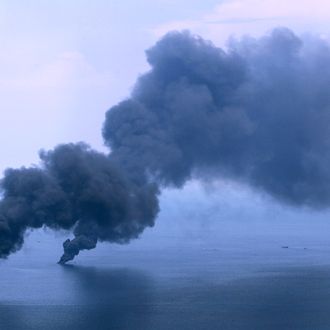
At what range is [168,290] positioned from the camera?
235 feet

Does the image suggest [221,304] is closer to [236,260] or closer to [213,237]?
[236,260]

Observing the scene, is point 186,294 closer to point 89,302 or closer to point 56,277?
point 89,302

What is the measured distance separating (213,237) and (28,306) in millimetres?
111416

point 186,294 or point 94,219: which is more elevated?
point 94,219

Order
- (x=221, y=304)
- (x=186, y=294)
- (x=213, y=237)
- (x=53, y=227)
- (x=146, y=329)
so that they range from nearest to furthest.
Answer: (x=146, y=329), (x=53, y=227), (x=221, y=304), (x=186, y=294), (x=213, y=237)

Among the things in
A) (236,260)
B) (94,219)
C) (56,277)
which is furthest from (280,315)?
(236,260)

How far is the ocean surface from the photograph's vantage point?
55.2 m

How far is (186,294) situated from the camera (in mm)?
68562

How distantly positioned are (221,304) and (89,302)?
37.4 ft

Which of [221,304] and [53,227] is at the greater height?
[53,227]

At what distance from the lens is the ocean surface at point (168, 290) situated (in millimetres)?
55188

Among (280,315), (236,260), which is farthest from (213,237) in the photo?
(280,315)

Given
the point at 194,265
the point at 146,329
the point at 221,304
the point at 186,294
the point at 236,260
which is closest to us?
the point at 146,329

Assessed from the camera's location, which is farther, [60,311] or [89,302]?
[89,302]
